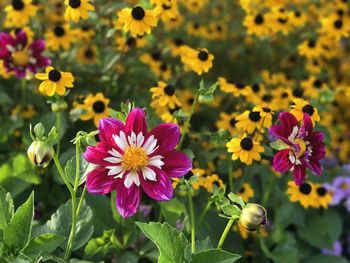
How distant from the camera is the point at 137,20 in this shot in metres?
1.53

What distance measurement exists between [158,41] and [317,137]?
140 cm

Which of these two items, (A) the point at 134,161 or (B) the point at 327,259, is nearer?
(A) the point at 134,161

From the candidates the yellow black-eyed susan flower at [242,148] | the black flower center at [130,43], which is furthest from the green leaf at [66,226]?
the black flower center at [130,43]

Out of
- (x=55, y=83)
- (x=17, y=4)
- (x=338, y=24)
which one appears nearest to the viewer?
(x=55, y=83)

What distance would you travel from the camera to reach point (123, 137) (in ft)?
3.39

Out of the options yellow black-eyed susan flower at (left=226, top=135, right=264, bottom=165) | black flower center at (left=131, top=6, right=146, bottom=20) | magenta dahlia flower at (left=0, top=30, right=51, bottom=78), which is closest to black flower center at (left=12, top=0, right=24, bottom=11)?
magenta dahlia flower at (left=0, top=30, right=51, bottom=78)

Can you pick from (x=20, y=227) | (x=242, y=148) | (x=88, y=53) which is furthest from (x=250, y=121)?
(x=88, y=53)

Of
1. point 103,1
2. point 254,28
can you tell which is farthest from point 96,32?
point 254,28

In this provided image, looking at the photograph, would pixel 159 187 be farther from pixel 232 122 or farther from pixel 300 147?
pixel 232 122

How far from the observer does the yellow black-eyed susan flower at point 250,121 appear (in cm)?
138

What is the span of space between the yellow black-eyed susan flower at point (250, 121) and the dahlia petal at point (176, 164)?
369mm

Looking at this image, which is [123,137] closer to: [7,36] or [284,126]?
[284,126]

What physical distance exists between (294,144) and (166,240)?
12.1 inches

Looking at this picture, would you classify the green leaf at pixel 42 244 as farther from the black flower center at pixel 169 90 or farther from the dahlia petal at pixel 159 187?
the black flower center at pixel 169 90
